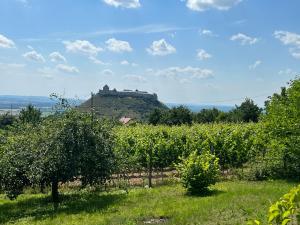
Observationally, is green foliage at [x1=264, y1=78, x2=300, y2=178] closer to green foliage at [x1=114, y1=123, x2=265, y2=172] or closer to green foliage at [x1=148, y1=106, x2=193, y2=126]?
green foliage at [x1=114, y1=123, x2=265, y2=172]

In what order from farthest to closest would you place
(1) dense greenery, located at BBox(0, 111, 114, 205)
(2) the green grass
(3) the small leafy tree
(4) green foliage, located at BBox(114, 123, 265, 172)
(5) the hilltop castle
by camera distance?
(5) the hilltop castle < (3) the small leafy tree < (4) green foliage, located at BBox(114, 123, 265, 172) < (1) dense greenery, located at BBox(0, 111, 114, 205) < (2) the green grass

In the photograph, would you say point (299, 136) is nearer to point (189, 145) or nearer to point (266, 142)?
point (266, 142)

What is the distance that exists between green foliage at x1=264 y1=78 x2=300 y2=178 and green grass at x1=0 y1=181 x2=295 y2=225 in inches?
88.0

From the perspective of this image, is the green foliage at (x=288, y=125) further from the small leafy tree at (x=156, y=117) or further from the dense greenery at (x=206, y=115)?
→ the small leafy tree at (x=156, y=117)

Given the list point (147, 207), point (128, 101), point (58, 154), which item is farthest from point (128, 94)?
point (147, 207)

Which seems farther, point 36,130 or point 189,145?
point 189,145

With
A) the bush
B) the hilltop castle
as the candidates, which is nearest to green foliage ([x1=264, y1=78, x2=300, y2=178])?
the bush

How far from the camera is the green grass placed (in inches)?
472

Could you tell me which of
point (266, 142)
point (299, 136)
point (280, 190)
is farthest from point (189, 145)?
point (280, 190)

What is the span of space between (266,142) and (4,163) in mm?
12260

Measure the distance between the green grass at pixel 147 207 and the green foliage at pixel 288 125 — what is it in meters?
2.24

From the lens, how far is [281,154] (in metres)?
20.2

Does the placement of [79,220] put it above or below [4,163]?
below

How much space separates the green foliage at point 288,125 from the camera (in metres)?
19.3
